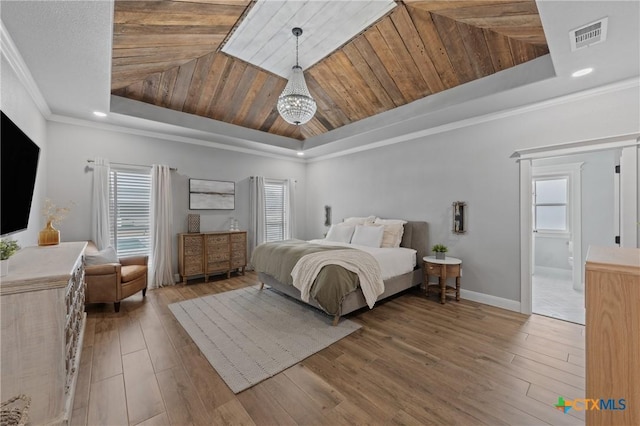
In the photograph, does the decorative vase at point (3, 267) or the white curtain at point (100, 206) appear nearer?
the decorative vase at point (3, 267)

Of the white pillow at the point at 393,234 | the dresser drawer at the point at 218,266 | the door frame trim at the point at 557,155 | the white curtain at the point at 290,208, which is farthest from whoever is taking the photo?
the white curtain at the point at 290,208

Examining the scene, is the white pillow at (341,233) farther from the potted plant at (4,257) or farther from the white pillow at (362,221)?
the potted plant at (4,257)

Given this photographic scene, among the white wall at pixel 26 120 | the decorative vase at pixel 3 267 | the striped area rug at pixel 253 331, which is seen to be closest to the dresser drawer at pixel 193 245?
the striped area rug at pixel 253 331

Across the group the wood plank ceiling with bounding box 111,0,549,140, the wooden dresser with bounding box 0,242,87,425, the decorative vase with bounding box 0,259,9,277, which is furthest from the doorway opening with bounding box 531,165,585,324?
the decorative vase with bounding box 0,259,9,277

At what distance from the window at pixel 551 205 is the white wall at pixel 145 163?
5.78m

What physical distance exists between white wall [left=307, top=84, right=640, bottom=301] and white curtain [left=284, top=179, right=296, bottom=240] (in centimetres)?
220

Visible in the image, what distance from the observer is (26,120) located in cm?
280

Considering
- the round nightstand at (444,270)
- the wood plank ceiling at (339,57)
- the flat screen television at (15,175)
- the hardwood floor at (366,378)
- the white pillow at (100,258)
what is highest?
the wood plank ceiling at (339,57)

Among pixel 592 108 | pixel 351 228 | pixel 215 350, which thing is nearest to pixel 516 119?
pixel 592 108

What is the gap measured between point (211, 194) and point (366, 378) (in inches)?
176

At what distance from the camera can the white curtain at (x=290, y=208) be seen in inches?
258

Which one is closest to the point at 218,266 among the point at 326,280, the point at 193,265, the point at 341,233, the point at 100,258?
the point at 193,265

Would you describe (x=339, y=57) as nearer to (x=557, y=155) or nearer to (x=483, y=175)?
(x=483, y=175)

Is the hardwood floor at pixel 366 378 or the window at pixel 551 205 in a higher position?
the window at pixel 551 205
